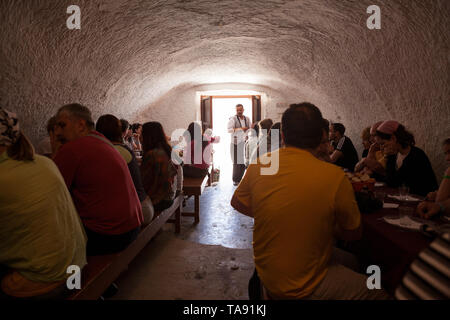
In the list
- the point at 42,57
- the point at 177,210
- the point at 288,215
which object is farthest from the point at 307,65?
the point at 288,215

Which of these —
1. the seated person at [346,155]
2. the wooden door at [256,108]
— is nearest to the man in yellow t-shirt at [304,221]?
the seated person at [346,155]

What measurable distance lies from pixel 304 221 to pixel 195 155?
3.64 metres

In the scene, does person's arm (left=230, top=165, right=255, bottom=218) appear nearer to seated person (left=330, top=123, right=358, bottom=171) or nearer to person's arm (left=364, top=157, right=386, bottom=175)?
person's arm (left=364, top=157, right=386, bottom=175)

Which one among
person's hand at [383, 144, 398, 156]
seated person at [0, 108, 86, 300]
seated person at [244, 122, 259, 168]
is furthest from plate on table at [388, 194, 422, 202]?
seated person at [244, 122, 259, 168]

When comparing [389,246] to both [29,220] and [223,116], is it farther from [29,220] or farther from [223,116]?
[223,116]

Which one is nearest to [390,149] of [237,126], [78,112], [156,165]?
[156,165]

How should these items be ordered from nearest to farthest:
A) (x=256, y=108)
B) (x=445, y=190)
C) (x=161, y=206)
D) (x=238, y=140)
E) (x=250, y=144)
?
(x=445, y=190)
(x=161, y=206)
(x=250, y=144)
(x=238, y=140)
(x=256, y=108)

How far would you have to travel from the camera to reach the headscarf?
129 cm

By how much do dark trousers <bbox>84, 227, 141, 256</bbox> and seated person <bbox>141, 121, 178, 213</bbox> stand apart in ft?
3.58

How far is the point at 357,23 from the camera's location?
3.34 metres

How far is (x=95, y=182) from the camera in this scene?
192cm

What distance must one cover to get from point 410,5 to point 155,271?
3.40 m

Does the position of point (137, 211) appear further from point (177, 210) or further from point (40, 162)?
point (177, 210)

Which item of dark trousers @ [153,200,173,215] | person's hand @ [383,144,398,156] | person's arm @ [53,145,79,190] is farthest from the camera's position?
dark trousers @ [153,200,173,215]
